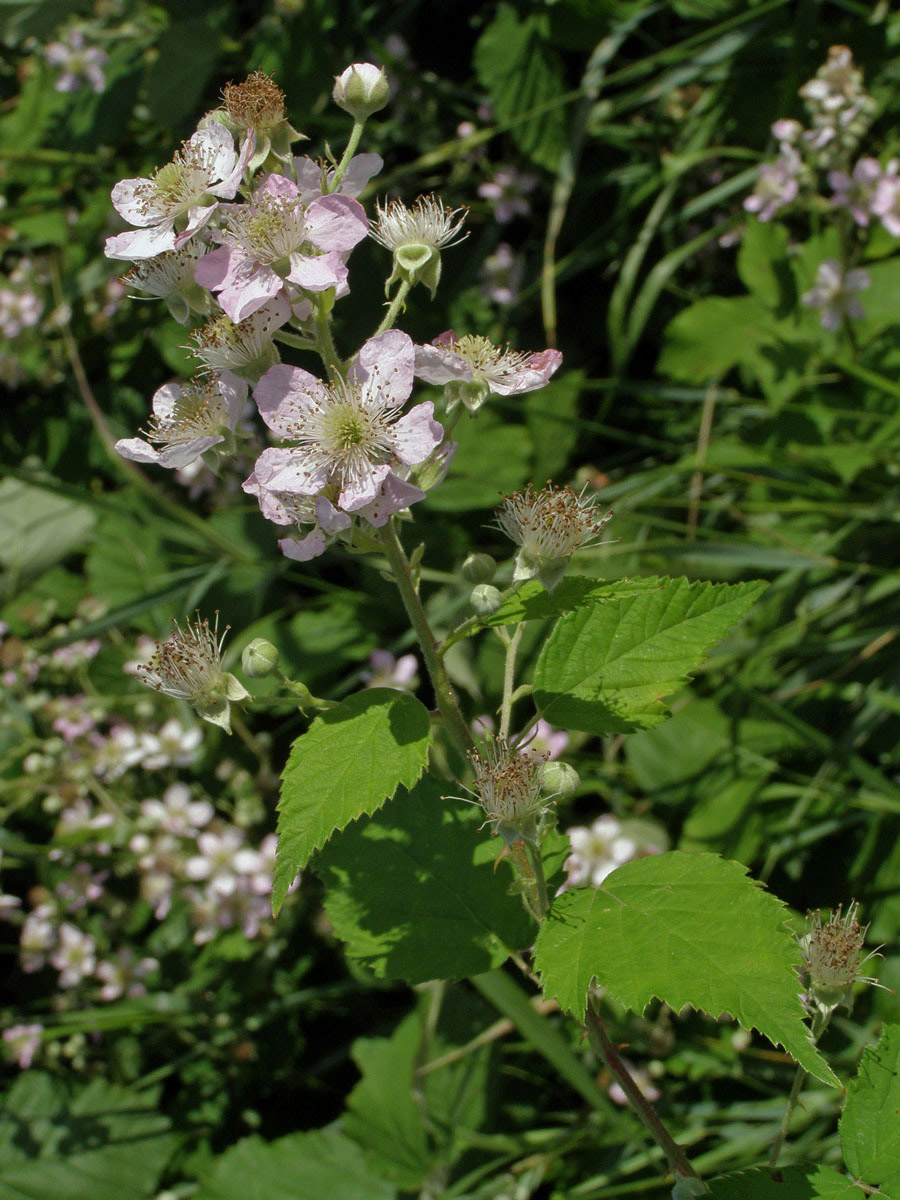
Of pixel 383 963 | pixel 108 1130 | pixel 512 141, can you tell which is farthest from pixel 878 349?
pixel 108 1130

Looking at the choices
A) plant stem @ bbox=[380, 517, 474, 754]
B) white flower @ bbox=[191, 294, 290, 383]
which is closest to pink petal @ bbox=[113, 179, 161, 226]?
white flower @ bbox=[191, 294, 290, 383]

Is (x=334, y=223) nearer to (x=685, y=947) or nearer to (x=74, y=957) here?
(x=685, y=947)

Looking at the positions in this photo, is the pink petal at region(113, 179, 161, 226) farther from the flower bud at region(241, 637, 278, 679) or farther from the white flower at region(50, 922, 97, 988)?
the white flower at region(50, 922, 97, 988)

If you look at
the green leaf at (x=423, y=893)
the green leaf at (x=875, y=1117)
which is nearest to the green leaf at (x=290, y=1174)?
Result: the green leaf at (x=423, y=893)

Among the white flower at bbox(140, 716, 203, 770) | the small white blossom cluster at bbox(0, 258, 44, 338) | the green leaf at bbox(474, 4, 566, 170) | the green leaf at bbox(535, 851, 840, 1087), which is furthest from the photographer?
the small white blossom cluster at bbox(0, 258, 44, 338)

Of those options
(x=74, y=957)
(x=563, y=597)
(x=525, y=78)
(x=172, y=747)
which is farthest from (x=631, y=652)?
(x=525, y=78)

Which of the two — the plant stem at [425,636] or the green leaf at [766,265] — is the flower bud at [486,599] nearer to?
the plant stem at [425,636]
